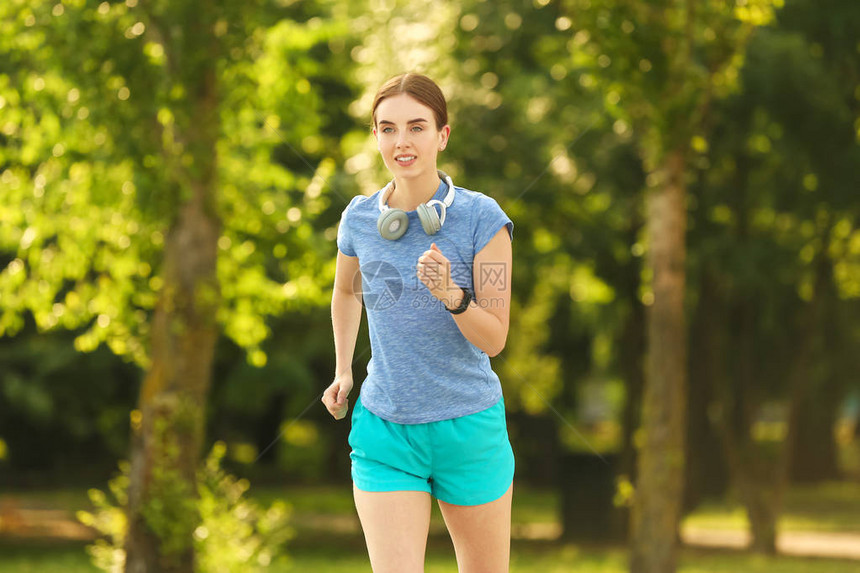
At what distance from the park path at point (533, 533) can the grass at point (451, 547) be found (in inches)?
7.3

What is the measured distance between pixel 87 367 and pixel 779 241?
11.4m

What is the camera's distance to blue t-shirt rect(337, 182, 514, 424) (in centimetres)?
285

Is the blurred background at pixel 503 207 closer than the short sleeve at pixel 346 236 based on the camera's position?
No

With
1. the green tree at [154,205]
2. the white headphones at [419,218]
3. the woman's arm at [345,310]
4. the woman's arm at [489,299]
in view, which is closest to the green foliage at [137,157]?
the green tree at [154,205]

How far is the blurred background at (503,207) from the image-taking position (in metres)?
8.18

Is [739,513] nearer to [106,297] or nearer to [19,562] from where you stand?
[19,562]

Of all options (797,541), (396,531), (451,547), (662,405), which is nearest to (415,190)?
(396,531)

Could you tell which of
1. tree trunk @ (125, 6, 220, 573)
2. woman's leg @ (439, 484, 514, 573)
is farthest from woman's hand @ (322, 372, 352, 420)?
tree trunk @ (125, 6, 220, 573)

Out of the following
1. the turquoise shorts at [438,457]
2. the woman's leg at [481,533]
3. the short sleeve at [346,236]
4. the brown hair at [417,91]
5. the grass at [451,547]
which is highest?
the brown hair at [417,91]

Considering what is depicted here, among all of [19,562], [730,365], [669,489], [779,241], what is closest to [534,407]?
[730,365]

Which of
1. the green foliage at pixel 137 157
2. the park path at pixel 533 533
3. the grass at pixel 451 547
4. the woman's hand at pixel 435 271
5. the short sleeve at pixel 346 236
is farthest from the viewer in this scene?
the park path at pixel 533 533

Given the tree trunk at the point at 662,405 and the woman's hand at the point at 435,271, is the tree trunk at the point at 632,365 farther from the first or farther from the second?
the woman's hand at the point at 435,271

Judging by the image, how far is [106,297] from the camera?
939cm

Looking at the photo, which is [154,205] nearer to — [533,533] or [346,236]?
[346,236]
